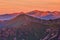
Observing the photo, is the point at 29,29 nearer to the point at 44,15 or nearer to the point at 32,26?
the point at 32,26

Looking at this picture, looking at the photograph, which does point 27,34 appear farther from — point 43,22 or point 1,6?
point 1,6

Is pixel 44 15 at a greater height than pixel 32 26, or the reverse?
pixel 44 15

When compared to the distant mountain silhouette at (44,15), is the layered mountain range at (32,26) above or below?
below

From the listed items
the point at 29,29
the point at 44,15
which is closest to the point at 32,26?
the point at 29,29

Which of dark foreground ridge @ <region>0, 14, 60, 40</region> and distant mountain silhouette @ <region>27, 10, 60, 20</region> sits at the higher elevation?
distant mountain silhouette @ <region>27, 10, 60, 20</region>

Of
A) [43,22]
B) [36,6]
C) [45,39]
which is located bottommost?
[45,39]

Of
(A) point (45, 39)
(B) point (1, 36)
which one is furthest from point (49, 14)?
(B) point (1, 36)

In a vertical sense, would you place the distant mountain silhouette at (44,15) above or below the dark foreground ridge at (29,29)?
above

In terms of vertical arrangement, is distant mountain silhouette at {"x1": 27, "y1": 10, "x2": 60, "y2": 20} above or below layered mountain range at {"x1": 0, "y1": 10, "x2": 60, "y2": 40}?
above
